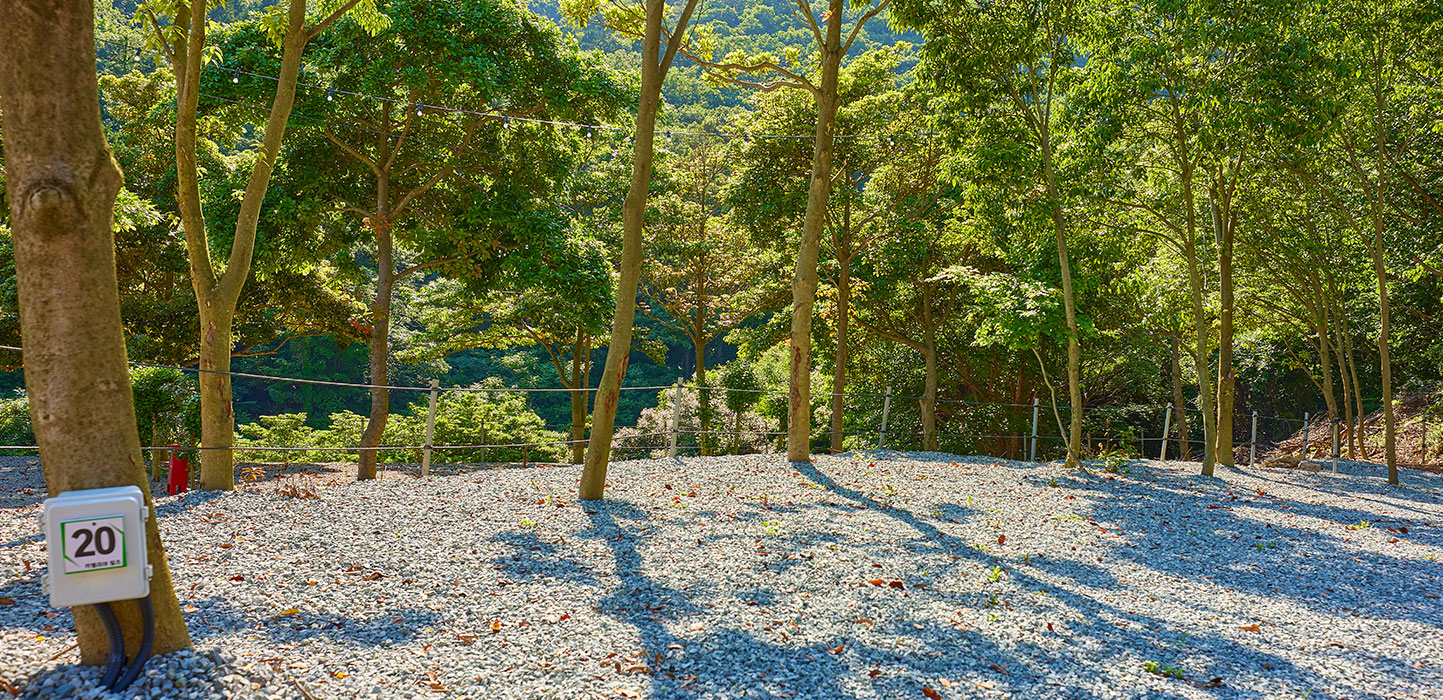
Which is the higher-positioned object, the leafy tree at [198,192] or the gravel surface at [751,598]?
the leafy tree at [198,192]

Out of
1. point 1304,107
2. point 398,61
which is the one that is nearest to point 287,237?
point 398,61

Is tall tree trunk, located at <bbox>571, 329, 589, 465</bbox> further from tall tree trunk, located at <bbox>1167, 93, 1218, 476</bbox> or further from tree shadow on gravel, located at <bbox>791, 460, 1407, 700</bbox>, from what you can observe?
tree shadow on gravel, located at <bbox>791, 460, 1407, 700</bbox>

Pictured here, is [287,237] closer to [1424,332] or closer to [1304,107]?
[1304,107]

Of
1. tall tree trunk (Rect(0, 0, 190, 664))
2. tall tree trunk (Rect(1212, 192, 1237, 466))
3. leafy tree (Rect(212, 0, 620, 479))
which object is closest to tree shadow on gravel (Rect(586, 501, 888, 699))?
Answer: tall tree trunk (Rect(0, 0, 190, 664))

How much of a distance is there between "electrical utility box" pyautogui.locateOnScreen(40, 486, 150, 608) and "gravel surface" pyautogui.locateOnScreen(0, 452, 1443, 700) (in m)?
0.30

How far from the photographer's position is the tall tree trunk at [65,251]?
2.31 meters

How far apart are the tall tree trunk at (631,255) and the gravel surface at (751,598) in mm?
417

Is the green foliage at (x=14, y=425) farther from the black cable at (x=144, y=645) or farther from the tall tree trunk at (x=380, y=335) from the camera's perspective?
the black cable at (x=144, y=645)

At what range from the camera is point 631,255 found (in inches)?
260

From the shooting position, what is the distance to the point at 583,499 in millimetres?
6723

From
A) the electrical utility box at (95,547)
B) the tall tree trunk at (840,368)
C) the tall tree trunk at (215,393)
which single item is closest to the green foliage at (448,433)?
the tall tree trunk at (840,368)

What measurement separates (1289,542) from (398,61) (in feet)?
→ 36.5

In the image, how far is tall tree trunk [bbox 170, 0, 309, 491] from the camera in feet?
20.8

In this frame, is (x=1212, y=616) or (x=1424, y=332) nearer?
(x=1212, y=616)
